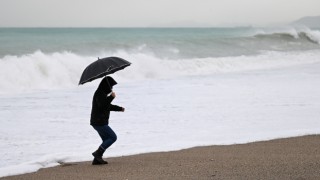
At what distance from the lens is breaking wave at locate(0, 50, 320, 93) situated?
17.0 m

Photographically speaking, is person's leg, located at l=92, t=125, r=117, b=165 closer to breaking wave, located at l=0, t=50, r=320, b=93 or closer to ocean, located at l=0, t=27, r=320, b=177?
ocean, located at l=0, t=27, r=320, b=177

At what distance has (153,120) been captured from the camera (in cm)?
984

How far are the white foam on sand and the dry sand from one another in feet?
1.61

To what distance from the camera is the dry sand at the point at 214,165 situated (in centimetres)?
547

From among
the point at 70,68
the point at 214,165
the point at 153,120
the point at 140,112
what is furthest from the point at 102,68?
the point at 70,68

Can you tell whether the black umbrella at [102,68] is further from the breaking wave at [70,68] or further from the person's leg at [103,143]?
the breaking wave at [70,68]

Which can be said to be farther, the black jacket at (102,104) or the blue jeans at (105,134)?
the blue jeans at (105,134)

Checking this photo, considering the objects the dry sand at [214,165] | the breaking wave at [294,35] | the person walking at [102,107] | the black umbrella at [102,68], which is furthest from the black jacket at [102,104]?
the breaking wave at [294,35]

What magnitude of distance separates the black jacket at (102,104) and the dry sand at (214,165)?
0.59 meters

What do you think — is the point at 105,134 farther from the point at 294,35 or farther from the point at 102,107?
the point at 294,35

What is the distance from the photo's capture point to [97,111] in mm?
6434

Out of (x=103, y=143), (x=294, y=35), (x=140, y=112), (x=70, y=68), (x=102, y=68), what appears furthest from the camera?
(x=294, y=35)

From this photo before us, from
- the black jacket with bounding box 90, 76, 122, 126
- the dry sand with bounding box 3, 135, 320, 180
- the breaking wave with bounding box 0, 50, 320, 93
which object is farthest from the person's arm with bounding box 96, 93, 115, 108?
the breaking wave with bounding box 0, 50, 320, 93

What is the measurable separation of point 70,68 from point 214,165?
47.4 ft
